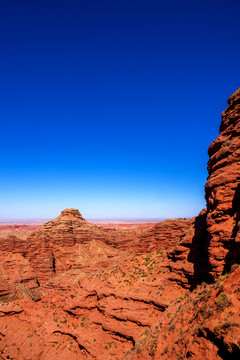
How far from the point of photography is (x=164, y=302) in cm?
2094

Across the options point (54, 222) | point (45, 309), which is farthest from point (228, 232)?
point (54, 222)

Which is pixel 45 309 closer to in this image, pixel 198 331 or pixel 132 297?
pixel 132 297

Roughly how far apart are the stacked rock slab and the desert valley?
77 millimetres

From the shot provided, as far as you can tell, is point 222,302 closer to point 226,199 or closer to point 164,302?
point 226,199

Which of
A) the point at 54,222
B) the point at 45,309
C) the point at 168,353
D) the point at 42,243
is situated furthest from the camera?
the point at 54,222

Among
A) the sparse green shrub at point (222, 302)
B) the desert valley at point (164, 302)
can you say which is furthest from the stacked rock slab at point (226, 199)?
the sparse green shrub at point (222, 302)

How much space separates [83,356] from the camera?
74.8 ft

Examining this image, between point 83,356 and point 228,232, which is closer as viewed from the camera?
point 228,232

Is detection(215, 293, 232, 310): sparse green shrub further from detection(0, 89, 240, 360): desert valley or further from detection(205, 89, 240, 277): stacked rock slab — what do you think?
detection(205, 89, 240, 277): stacked rock slab

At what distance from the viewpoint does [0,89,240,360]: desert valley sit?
10.9 metres

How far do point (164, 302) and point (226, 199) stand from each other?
12.9m

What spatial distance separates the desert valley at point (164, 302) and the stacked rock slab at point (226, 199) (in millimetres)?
77

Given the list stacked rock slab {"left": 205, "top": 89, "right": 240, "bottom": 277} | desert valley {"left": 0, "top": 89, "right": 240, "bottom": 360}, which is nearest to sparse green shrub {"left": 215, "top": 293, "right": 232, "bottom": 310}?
desert valley {"left": 0, "top": 89, "right": 240, "bottom": 360}

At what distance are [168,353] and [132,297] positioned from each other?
11446 mm
